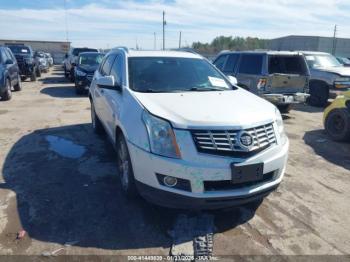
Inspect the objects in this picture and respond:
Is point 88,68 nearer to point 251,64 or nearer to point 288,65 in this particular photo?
point 251,64

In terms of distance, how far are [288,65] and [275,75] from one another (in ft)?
2.65

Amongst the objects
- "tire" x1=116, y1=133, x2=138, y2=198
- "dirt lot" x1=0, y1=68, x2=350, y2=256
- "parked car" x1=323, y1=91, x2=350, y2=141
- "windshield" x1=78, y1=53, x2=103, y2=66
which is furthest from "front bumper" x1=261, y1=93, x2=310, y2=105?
"windshield" x1=78, y1=53, x2=103, y2=66

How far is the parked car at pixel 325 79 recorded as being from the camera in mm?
10781

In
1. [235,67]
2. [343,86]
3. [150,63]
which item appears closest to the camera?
[150,63]

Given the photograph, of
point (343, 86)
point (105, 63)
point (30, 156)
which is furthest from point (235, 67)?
point (30, 156)

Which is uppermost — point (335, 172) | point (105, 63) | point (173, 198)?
point (105, 63)

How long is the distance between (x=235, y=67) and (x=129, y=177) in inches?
268

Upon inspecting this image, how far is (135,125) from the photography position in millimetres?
3520

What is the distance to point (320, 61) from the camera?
12.2m

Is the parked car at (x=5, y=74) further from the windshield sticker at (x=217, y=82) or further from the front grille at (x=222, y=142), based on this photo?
the front grille at (x=222, y=142)

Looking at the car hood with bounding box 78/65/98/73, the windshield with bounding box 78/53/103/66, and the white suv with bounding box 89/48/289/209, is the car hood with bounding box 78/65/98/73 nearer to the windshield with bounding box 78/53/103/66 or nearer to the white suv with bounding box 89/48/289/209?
the windshield with bounding box 78/53/103/66

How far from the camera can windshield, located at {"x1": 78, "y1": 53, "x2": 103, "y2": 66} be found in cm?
1445

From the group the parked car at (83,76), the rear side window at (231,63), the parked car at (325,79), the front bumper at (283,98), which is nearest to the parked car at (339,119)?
the front bumper at (283,98)

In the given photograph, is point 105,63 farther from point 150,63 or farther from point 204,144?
point 204,144
